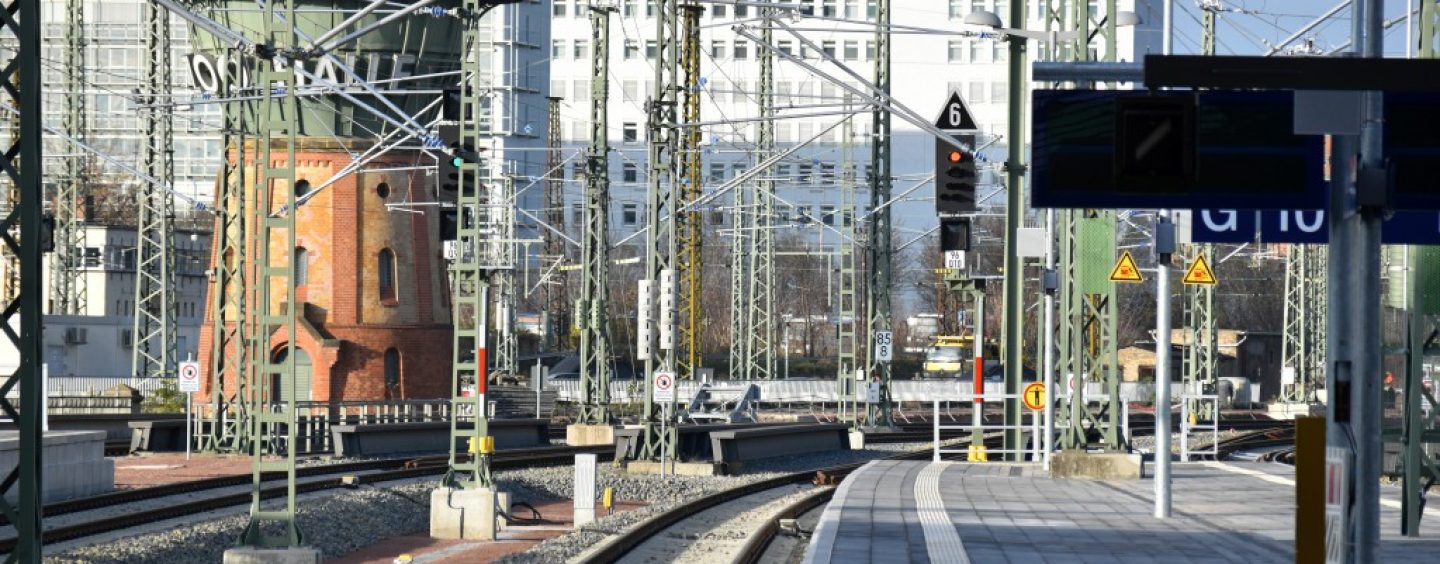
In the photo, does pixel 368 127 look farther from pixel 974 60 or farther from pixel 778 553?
pixel 974 60

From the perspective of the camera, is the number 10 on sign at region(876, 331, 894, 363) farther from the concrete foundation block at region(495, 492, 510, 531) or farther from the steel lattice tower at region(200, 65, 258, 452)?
the concrete foundation block at region(495, 492, 510, 531)

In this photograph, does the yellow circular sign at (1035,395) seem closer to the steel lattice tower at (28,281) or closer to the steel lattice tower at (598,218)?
the steel lattice tower at (598,218)

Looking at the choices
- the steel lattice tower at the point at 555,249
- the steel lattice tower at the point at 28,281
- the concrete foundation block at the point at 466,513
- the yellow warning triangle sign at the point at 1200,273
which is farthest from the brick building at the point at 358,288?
the steel lattice tower at the point at 28,281

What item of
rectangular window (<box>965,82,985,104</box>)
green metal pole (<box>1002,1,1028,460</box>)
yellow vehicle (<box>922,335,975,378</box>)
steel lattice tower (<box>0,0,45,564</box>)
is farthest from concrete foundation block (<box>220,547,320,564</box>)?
rectangular window (<box>965,82,985,104</box>)

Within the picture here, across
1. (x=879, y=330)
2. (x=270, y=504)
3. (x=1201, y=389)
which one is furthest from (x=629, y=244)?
(x=270, y=504)

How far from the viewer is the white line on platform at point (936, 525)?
18411 mm

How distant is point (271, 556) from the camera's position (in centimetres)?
2166

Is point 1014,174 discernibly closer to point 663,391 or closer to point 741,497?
point 741,497

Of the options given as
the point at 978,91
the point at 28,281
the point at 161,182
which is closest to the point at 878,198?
the point at 161,182

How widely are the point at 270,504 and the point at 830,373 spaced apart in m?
72.4

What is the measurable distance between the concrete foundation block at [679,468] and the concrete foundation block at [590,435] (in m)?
11.4

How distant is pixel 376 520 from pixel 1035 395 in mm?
10870

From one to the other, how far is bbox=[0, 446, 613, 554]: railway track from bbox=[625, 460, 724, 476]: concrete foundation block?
290 centimetres

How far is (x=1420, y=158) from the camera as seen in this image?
55.1 feet
